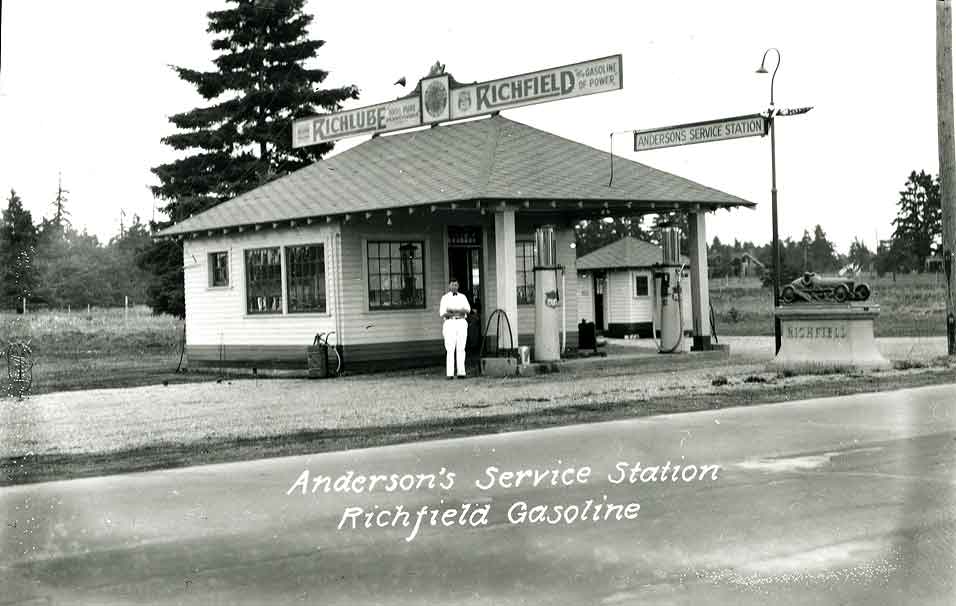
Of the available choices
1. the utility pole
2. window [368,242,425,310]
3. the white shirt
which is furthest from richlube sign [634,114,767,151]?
window [368,242,425,310]

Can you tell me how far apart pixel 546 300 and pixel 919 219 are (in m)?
63.6

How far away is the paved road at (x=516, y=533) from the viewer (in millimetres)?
6039

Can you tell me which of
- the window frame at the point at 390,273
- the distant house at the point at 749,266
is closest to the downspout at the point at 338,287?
the window frame at the point at 390,273

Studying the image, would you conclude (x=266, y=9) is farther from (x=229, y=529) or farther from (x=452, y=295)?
(x=229, y=529)

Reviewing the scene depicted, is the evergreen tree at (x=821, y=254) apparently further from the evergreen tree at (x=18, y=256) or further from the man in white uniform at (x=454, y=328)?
the evergreen tree at (x=18, y=256)

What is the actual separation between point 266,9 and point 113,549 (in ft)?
110

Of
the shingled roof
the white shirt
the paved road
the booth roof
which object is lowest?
the paved road

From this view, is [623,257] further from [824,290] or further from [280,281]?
[824,290]

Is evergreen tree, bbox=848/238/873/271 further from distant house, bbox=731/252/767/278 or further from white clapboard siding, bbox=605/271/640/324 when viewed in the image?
white clapboard siding, bbox=605/271/640/324

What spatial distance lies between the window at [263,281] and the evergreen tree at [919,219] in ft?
185

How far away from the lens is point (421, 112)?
25.4m

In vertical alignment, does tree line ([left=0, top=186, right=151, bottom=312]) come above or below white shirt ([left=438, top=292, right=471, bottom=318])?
above

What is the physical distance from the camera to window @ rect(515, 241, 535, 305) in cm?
2486

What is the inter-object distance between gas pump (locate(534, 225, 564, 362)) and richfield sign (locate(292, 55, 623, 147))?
8.93 feet
